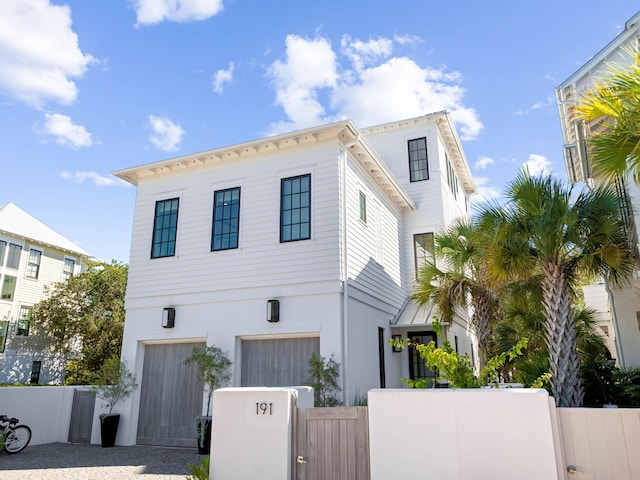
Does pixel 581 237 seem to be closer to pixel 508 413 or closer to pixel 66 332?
pixel 508 413

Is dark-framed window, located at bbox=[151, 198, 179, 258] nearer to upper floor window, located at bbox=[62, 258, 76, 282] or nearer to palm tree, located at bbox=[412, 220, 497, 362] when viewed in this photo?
palm tree, located at bbox=[412, 220, 497, 362]

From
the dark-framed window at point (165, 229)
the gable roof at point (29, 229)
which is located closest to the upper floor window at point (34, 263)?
the gable roof at point (29, 229)

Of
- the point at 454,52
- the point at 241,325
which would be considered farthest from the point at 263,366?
the point at 454,52

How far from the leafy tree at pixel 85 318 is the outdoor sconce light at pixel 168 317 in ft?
43.1

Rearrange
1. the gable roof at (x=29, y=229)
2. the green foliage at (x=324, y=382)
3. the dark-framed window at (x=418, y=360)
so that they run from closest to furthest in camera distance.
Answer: the green foliage at (x=324, y=382), the dark-framed window at (x=418, y=360), the gable roof at (x=29, y=229)

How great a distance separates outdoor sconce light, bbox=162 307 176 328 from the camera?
12125 mm

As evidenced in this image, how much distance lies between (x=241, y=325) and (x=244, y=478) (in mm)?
5934

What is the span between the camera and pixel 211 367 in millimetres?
11086

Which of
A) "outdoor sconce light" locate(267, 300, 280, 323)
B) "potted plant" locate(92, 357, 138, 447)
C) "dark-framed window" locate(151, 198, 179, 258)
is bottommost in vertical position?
"potted plant" locate(92, 357, 138, 447)

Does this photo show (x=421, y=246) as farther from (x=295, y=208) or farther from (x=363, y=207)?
(x=295, y=208)

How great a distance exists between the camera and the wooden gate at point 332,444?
17.6 feet

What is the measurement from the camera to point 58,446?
11594mm

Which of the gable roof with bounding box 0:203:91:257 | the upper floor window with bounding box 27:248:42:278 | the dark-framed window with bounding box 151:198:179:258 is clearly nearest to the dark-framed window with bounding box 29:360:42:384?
the upper floor window with bounding box 27:248:42:278

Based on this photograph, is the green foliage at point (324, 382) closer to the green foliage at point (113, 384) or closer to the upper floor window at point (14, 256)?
the green foliage at point (113, 384)
